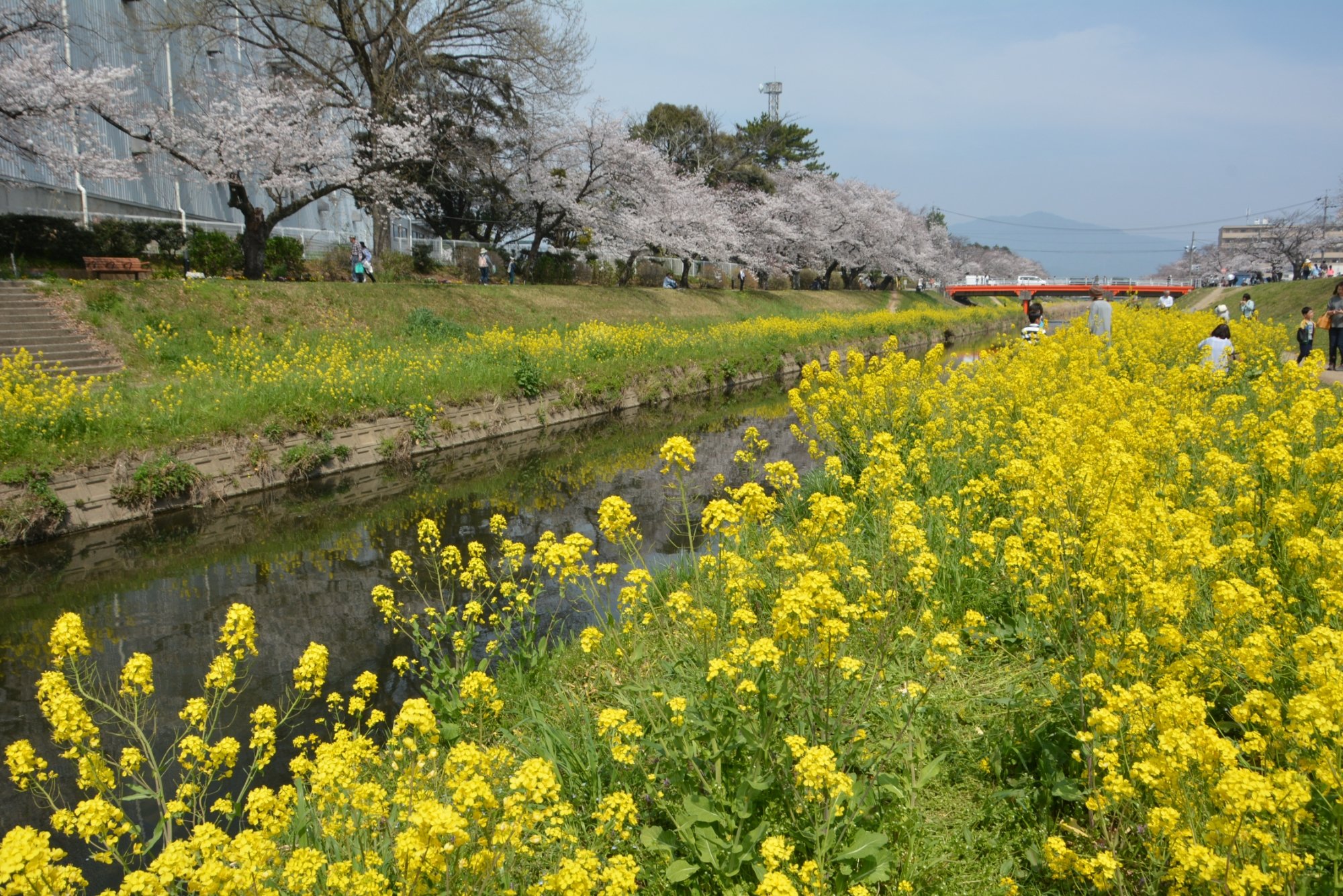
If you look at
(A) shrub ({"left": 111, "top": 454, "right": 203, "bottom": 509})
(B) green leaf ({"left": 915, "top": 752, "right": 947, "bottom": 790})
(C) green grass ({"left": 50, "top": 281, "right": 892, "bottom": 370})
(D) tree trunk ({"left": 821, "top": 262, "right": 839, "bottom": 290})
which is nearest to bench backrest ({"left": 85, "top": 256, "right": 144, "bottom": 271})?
(C) green grass ({"left": 50, "top": 281, "right": 892, "bottom": 370})

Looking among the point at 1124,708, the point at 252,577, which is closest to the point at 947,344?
the point at 252,577

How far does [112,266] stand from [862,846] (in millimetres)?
19825

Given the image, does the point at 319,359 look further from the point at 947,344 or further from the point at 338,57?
the point at 947,344

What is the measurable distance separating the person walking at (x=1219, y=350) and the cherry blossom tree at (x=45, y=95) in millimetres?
22411

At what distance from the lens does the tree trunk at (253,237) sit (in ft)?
65.0

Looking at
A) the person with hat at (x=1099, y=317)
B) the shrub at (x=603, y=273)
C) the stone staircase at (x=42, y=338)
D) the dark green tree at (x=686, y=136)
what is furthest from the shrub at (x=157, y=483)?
the dark green tree at (x=686, y=136)

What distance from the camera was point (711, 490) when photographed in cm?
955

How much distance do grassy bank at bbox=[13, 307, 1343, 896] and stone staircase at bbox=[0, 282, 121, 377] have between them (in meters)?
10.3

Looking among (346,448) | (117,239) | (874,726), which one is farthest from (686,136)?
(874,726)

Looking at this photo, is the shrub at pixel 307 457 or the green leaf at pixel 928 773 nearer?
Answer: the green leaf at pixel 928 773

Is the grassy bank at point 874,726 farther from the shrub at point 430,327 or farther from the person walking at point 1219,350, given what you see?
the shrub at point 430,327

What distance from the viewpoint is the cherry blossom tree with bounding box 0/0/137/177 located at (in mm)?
16641

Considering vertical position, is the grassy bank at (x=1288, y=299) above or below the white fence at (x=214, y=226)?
below

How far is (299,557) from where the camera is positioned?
8.34 metres
